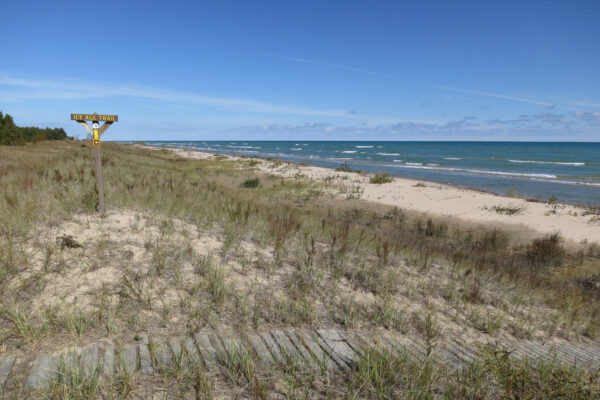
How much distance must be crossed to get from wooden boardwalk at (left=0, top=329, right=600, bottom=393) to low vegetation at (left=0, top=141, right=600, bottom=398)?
0.14 meters

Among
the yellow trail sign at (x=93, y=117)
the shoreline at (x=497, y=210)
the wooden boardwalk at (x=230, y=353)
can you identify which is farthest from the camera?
the shoreline at (x=497, y=210)

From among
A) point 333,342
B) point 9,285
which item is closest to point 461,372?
point 333,342

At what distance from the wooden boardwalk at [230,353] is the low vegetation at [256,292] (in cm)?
14

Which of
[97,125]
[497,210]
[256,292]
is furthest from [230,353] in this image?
[497,210]

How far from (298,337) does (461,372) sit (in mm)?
1616

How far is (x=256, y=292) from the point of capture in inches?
176

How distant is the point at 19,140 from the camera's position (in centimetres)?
2802

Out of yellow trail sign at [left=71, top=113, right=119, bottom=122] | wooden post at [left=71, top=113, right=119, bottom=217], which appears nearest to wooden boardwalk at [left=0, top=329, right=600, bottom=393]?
wooden post at [left=71, top=113, right=119, bottom=217]

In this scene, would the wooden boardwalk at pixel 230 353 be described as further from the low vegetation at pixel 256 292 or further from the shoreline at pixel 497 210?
the shoreline at pixel 497 210

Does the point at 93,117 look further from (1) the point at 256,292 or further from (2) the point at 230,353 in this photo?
(2) the point at 230,353

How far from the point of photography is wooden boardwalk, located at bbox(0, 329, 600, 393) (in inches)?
109

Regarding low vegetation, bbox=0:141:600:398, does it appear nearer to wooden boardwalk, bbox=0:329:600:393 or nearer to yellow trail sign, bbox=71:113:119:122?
wooden boardwalk, bbox=0:329:600:393

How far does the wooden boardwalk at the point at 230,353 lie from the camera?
109 inches

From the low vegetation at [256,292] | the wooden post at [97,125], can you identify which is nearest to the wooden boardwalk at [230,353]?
the low vegetation at [256,292]
